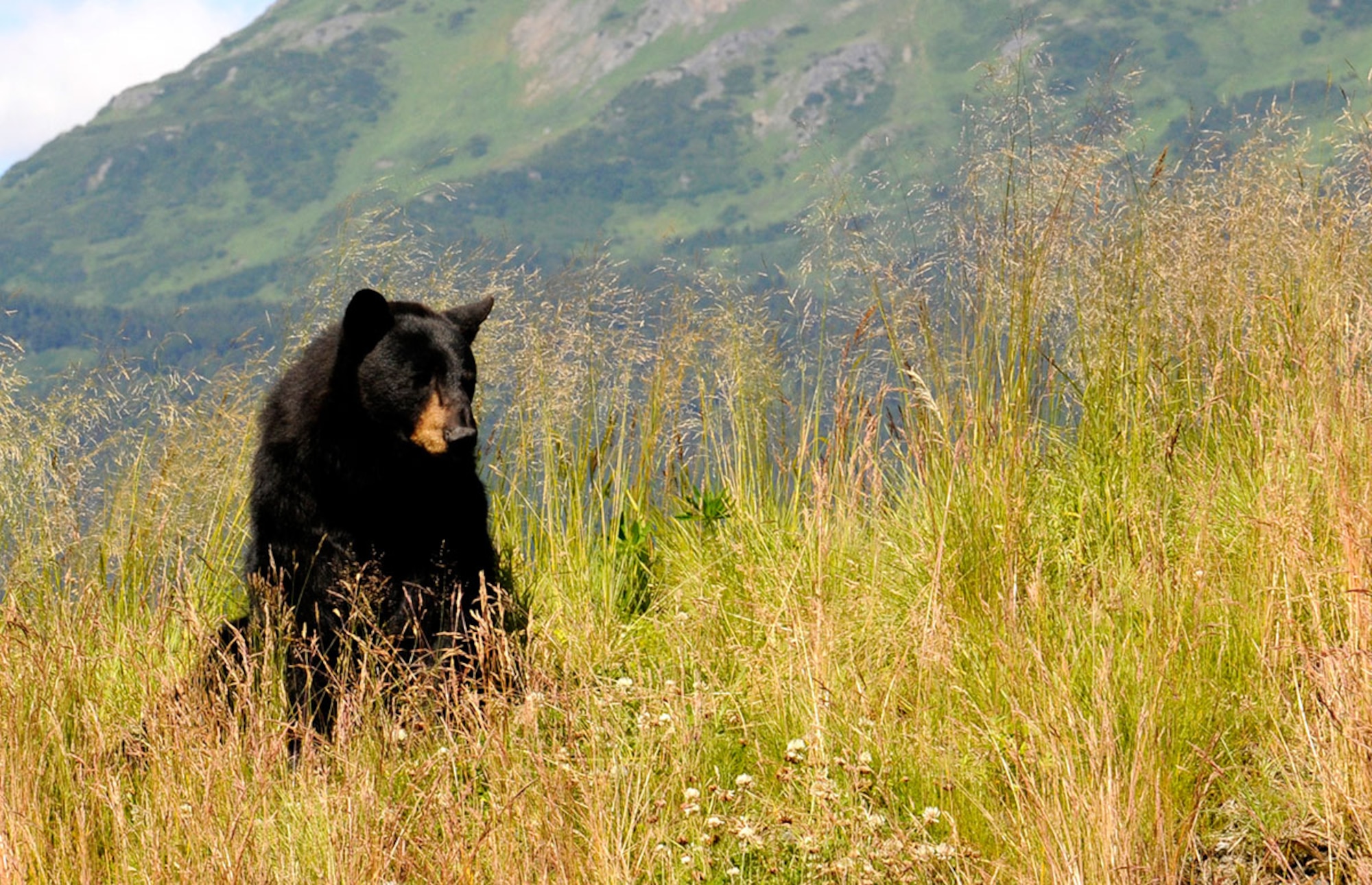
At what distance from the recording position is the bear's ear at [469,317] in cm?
501

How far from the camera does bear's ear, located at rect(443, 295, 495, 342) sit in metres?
5.01

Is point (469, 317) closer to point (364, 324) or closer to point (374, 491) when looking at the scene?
point (364, 324)

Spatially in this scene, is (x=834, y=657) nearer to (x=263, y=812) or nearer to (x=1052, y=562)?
(x=1052, y=562)

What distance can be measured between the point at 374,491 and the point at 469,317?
0.78 meters

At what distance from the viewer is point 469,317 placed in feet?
16.5

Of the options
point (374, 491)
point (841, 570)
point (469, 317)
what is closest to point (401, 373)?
point (374, 491)

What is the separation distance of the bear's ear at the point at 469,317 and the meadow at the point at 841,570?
75cm

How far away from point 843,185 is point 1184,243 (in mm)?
1290

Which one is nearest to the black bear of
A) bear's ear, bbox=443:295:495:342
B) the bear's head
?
the bear's head

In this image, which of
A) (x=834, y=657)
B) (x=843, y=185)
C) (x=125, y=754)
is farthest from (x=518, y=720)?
(x=843, y=185)

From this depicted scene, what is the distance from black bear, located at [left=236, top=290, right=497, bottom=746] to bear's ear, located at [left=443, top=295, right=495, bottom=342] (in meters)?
0.31

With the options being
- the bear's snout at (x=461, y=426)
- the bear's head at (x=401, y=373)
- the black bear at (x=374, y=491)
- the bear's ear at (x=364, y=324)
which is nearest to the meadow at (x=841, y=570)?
the black bear at (x=374, y=491)

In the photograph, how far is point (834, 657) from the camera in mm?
3846

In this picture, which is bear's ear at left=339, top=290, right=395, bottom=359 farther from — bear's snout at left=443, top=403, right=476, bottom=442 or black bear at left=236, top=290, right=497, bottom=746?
bear's snout at left=443, top=403, right=476, bottom=442
